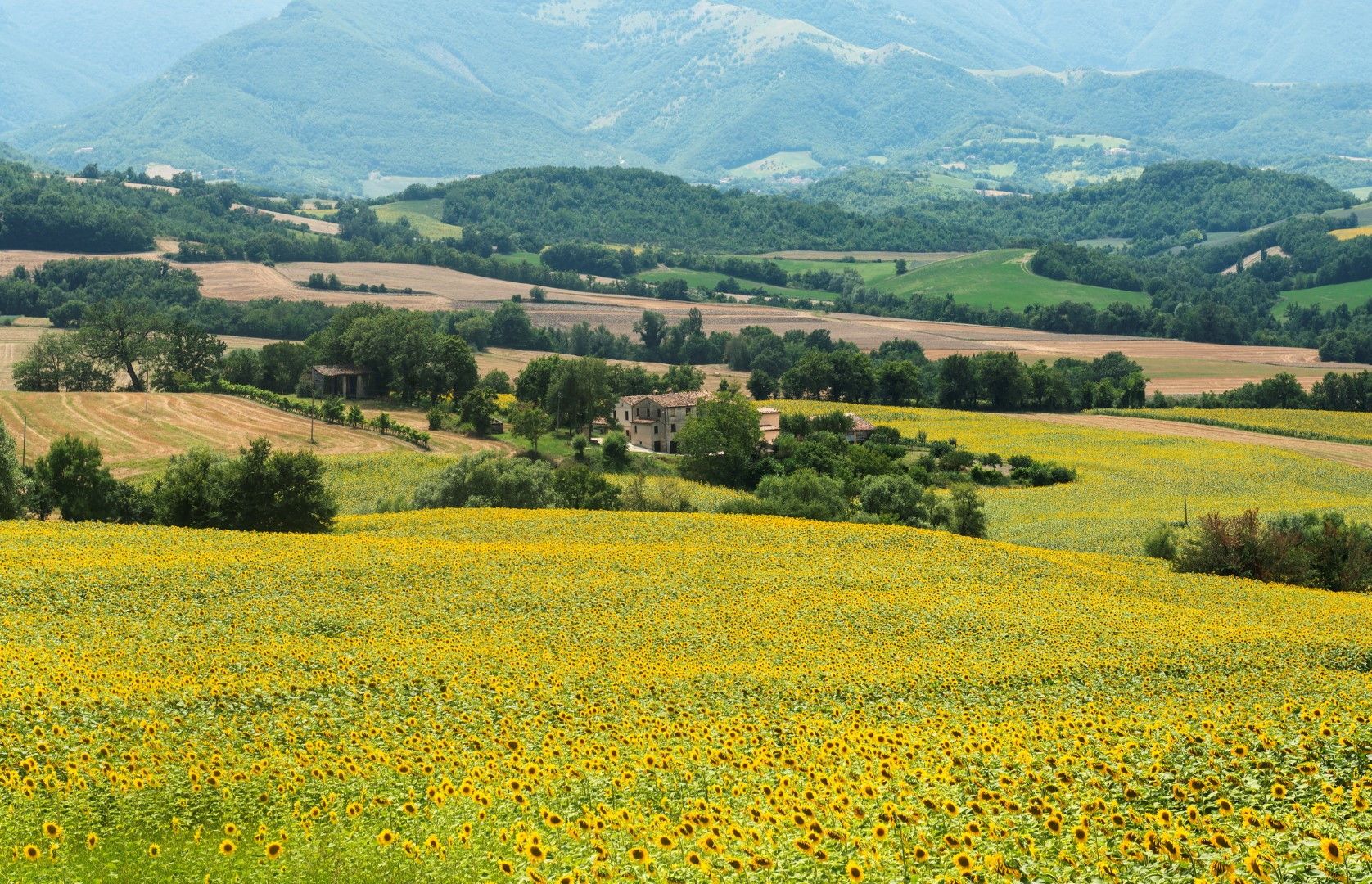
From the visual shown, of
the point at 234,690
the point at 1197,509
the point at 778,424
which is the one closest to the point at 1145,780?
the point at 234,690

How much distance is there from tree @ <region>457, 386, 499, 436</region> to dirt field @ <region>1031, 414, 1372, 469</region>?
52.5 m

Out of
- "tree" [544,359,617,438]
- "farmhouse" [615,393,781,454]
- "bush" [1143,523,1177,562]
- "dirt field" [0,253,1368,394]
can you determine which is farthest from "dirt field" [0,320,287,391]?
"bush" [1143,523,1177,562]

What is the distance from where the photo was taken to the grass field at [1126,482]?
73438 mm

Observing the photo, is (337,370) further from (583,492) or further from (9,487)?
(9,487)

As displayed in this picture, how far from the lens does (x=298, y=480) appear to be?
196ft

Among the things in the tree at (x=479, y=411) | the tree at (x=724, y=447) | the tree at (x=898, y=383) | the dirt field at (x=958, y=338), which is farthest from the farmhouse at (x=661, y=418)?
the dirt field at (x=958, y=338)

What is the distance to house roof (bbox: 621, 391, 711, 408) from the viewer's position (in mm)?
109375

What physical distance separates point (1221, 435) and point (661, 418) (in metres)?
49.3

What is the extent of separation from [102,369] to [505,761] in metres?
114

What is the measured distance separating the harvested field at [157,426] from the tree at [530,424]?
839 cm

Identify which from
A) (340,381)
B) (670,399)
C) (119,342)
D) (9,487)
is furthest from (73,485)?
(119,342)

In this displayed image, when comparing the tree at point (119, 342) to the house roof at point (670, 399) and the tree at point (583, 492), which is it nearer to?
the house roof at point (670, 399)

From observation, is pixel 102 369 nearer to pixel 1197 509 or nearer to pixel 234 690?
pixel 1197 509

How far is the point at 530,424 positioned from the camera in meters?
98.9
